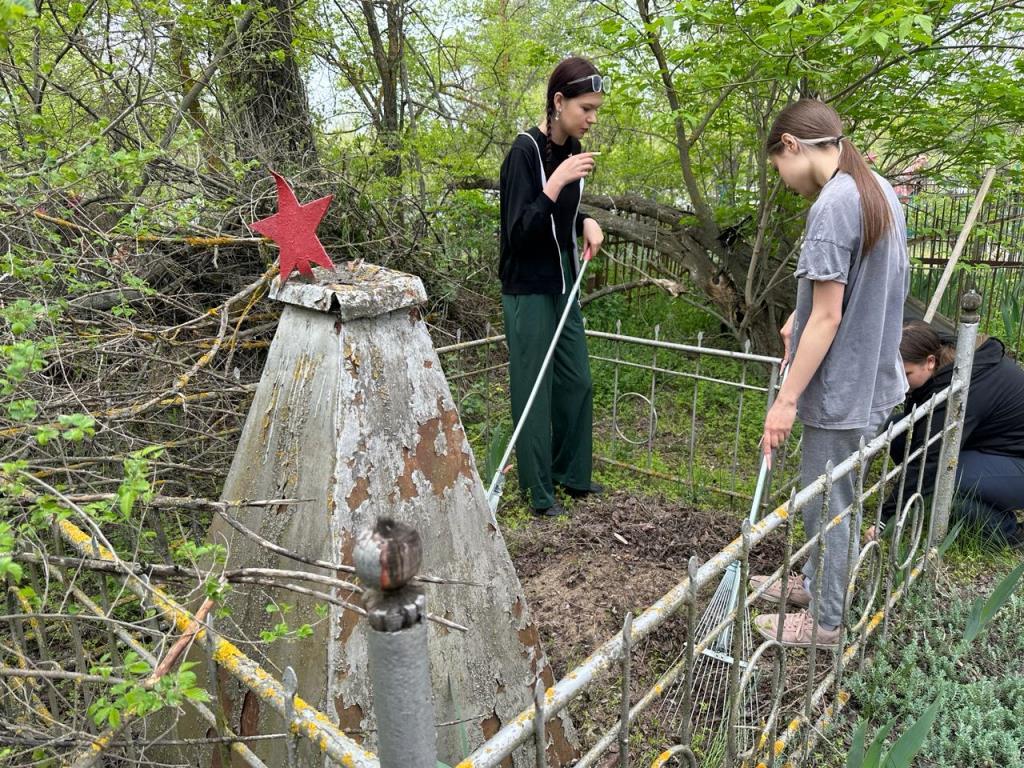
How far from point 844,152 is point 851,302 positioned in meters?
0.48

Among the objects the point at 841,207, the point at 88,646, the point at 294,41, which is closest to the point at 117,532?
the point at 88,646

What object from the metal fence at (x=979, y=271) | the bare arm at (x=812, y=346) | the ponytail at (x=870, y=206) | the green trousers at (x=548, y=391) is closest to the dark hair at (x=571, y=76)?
the green trousers at (x=548, y=391)

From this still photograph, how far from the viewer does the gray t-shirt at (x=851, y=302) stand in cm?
213

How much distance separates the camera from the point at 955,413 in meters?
2.89

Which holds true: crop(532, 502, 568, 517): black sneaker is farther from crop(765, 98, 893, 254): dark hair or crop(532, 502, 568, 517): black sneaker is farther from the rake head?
crop(765, 98, 893, 254): dark hair

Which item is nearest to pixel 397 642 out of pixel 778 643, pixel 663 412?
pixel 778 643

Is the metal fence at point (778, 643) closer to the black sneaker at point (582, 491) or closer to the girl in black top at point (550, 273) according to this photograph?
the black sneaker at point (582, 491)

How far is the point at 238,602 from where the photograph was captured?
1736 millimetres

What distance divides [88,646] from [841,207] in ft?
10.9

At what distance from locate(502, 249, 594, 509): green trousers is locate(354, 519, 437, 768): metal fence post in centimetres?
275

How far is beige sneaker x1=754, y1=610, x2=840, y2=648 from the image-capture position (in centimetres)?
242

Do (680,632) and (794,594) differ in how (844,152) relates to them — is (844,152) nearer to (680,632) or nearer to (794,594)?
(794,594)

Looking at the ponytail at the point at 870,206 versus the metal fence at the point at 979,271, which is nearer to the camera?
the ponytail at the point at 870,206

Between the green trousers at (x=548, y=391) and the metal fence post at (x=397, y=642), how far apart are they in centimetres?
275
